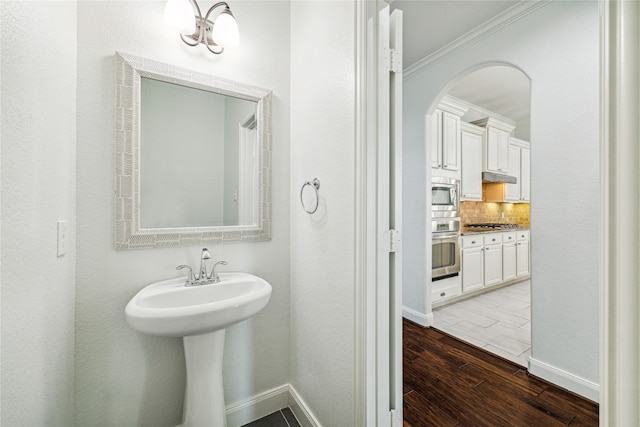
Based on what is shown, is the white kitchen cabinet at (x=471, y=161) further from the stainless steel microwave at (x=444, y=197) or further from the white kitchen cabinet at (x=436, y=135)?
the white kitchen cabinet at (x=436, y=135)

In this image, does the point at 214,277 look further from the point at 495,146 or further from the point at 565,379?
the point at 495,146

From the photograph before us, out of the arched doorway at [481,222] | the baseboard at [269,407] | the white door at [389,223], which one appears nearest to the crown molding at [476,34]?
the arched doorway at [481,222]

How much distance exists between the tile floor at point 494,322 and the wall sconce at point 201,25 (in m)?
3.00

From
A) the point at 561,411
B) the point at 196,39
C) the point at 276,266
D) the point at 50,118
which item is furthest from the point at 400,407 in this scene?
the point at 196,39

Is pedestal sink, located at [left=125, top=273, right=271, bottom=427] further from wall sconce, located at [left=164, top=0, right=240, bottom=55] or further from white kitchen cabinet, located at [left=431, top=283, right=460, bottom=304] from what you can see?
white kitchen cabinet, located at [left=431, top=283, right=460, bottom=304]

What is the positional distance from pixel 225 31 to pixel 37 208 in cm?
116

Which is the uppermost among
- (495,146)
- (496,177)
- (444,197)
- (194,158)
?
(495,146)

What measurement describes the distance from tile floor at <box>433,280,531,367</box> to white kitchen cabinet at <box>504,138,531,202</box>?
167 centimetres

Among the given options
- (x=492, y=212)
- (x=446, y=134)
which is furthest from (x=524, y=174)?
(x=446, y=134)

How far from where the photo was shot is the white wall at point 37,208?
2.20 feet

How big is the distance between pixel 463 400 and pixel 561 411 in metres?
0.55

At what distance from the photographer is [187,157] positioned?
57.4 inches

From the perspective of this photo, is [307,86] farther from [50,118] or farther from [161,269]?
[161,269]

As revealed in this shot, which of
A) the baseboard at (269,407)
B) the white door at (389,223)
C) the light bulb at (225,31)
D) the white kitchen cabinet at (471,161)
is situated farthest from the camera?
the white kitchen cabinet at (471,161)
